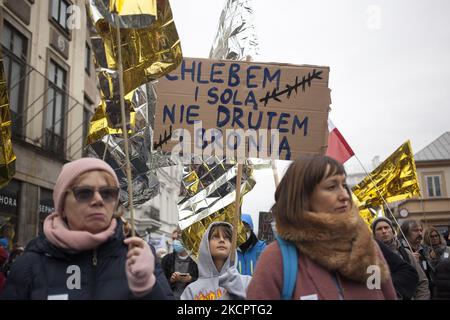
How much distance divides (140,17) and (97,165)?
55.8 inches

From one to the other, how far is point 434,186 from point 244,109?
130 ft

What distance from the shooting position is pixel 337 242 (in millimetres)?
1816

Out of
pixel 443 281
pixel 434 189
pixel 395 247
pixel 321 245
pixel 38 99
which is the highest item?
pixel 434 189

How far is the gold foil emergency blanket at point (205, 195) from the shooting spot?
5000 mm

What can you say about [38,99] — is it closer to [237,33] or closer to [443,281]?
[237,33]

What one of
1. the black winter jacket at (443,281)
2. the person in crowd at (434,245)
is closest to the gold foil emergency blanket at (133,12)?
the black winter jacket at (443,281)

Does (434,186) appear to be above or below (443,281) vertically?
above

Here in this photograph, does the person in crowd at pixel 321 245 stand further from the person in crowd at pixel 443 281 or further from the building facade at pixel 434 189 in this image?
the building facade at pixel 434 189

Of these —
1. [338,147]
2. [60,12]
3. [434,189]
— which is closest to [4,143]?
[338,147]

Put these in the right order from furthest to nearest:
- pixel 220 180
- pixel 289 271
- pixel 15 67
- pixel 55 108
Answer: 1. pixel 55 108
2. pixel 15 67
3. pixel 220 180
4. pixel 289 271

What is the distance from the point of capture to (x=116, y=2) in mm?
2906

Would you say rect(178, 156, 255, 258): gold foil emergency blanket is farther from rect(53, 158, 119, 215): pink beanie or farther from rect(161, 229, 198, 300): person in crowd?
rect(53, 158, 119, 215): pink beanie
